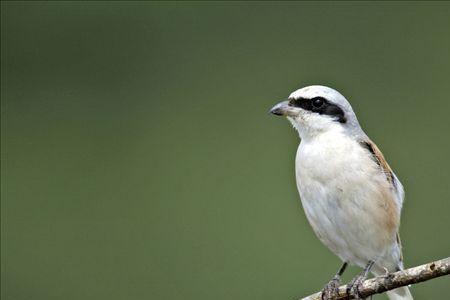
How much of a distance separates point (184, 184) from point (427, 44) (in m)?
2.73

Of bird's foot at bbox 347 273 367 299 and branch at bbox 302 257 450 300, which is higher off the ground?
branch at bbox 302 257 450 300

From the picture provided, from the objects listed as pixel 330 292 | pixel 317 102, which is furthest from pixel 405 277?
pixel 317 102

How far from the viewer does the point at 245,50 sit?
34.1ft

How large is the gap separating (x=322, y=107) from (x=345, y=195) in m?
0.47

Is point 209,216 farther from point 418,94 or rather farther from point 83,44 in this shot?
point 83,44

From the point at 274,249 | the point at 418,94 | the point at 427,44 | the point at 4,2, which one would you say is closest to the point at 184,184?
the point at 274,249

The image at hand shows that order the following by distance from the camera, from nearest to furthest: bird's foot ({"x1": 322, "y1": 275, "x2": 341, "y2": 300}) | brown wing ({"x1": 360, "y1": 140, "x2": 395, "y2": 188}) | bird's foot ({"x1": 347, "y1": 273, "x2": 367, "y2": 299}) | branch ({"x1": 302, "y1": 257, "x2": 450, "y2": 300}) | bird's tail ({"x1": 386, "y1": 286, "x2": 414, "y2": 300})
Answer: branch ({"x1": 302, "y1": 257, "x2": 450, "y2": 300}) → bird's foot ({"x1": 347, "y1": 273, "x2": 367, "y2": 299}) → bird's foot ({"x1": 322, "y1": 275, "x2": 341, "y2": 300}) → brown wing ({"x1": 360, "y1": 140, "x2": 395, "y2": 188}) → bird's tail ({"x1": 386, "y1": 286, "x2": 414, "y2": 300})

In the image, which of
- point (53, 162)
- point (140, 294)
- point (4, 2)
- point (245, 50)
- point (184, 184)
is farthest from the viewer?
point (4, 2)

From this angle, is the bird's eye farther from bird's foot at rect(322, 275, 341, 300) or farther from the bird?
bird's foot at rect(322, 275, 341, 300)

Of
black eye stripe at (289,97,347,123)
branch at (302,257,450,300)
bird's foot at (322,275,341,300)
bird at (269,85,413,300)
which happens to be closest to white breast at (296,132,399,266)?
bird at (269,85,413,300)

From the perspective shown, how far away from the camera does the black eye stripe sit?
489 centimetres

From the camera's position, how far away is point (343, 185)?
466 cm

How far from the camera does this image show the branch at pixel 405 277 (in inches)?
153

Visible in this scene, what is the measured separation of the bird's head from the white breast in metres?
0.08
